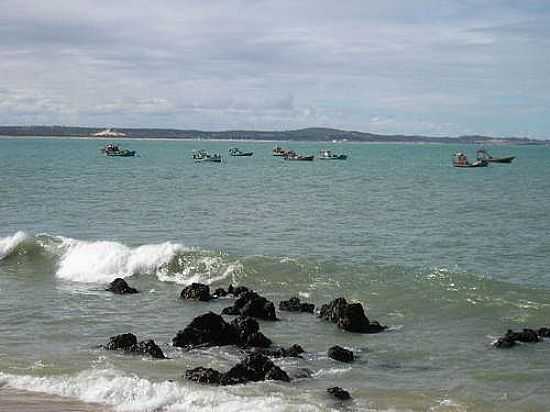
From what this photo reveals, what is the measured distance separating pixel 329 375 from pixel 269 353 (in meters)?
2.17

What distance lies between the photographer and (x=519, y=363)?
20344 mm

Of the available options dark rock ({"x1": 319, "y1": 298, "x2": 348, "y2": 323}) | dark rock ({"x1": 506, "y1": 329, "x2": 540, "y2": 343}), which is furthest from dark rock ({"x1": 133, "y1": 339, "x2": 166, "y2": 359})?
dark rock ({"x1": 506, "y1": 329, "x2": 540, "y2": 343})

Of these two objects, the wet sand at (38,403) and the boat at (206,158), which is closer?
the wet sand at (38,403)

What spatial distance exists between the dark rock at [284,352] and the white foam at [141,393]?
3008 mm

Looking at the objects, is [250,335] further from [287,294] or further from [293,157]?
[293,157]

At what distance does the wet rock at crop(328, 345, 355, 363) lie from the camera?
66.2ft

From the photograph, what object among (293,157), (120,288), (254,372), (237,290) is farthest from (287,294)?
(293,157)

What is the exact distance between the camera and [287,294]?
2961 centimetres

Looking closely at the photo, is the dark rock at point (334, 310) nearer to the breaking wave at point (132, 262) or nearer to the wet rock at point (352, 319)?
the wet rock at point (352, 319)

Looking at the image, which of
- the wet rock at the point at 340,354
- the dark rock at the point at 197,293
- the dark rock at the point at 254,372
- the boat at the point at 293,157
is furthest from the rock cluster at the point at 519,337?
the boat at the point at 293,157

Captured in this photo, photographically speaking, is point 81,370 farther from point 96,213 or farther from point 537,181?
point 537,181

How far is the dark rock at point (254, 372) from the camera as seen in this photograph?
1792 cm

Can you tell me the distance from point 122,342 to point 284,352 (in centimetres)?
428

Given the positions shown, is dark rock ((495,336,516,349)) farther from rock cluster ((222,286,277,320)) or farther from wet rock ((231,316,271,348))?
rock cluster ((222,286,277,320))
